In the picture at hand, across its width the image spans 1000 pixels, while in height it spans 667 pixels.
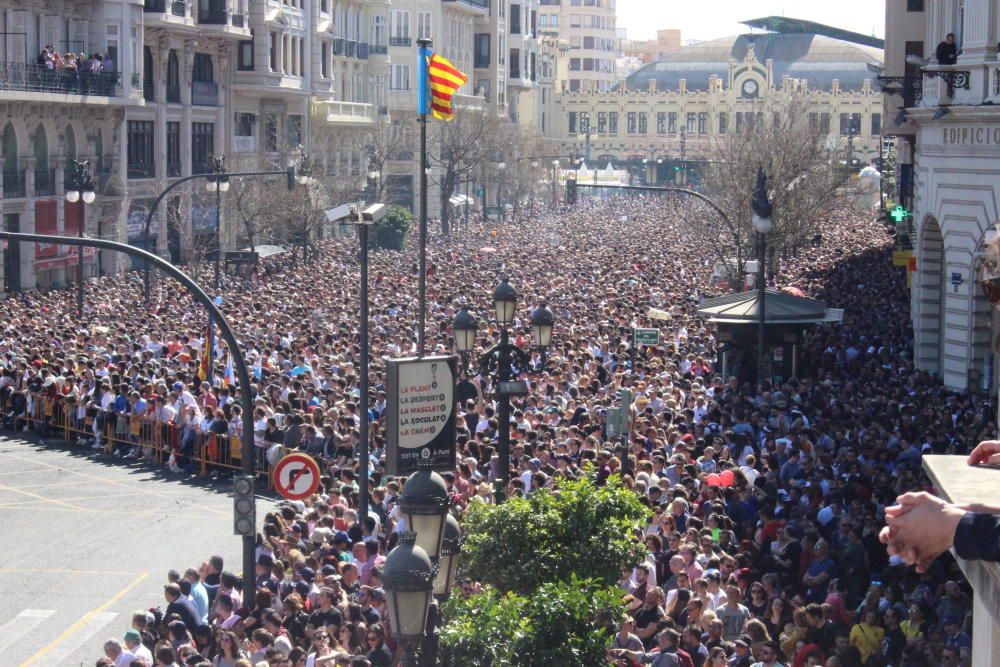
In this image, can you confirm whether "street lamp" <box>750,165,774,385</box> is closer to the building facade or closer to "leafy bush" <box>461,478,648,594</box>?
"leafy bush" <box>461,478,648,594</box>

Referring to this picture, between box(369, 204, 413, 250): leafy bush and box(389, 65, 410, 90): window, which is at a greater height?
box(389, 65, 410, 90): window

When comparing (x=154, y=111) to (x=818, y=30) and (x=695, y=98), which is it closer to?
(x=695, y=98)

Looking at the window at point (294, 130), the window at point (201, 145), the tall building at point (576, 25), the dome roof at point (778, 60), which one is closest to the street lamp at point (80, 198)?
the window at point (201, 145)

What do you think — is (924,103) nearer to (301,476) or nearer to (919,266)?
(919,266)

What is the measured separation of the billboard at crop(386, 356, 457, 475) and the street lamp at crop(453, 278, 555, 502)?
76 cm

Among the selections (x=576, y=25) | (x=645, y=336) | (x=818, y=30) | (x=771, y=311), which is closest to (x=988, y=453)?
(x=645, y=336)

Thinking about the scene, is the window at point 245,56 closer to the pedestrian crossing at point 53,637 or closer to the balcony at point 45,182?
the balcony at point 45,182

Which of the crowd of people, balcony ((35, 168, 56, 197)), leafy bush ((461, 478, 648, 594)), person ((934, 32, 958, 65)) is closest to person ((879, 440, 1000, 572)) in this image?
the crowd of people

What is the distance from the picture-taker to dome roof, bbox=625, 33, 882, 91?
158m

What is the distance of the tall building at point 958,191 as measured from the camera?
2748 cm

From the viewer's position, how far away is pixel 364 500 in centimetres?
1802

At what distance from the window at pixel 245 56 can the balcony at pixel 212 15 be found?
486 cm

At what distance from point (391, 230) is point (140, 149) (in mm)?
11507

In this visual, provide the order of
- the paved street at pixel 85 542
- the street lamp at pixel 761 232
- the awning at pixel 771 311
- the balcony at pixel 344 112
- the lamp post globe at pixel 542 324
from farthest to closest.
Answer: the balcony at pixel 344 112, the awning at pixel 771 311, the street lamp at pixel 761 232, the lamp post globe at pixel 542 324, the paved street at pixel 85 542
